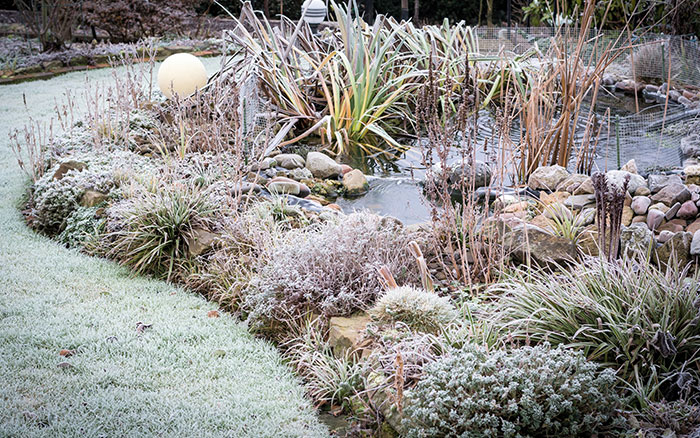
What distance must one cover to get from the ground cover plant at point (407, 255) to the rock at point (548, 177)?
1 centimetres

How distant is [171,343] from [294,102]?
363cm

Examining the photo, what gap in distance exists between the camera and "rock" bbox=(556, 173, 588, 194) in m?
4.30

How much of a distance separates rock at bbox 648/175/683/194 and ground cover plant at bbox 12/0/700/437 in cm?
4

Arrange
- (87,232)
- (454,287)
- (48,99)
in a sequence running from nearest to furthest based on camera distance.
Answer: (454,287)
(87,232)
(48,99)

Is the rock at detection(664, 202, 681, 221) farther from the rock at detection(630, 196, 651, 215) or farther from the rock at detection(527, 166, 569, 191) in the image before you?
the rock at detection(527, 166, 569, 191)

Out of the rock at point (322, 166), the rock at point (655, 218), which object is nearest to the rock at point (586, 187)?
the rock at point (655, 218)

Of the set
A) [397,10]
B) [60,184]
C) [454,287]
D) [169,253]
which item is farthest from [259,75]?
[397,10]

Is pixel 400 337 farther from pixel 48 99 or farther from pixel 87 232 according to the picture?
pixel 48 99

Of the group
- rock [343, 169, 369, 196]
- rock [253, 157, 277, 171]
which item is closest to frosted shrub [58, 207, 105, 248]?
rock [253, 157, 277, 171]

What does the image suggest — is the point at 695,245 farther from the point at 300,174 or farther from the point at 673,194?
the point at 300,174

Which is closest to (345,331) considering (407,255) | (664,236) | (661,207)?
(407,255)

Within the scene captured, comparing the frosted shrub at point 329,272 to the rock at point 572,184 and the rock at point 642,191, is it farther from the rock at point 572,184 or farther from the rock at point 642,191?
the rock at point 642,191

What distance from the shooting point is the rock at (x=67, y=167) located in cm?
479

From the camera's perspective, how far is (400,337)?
2578 mm
